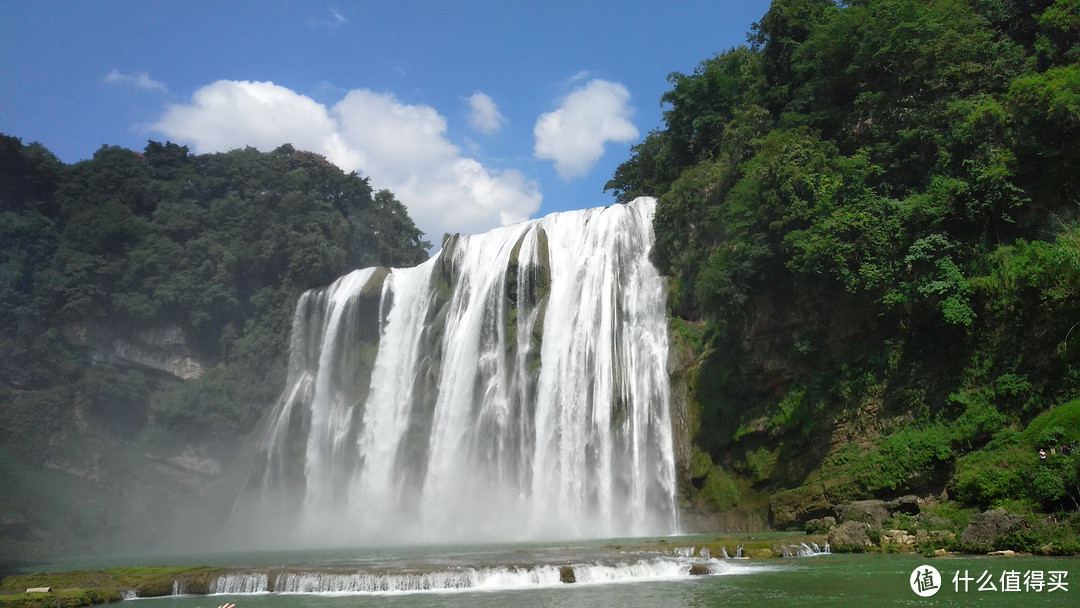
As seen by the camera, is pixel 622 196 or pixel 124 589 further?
pixel 622 196

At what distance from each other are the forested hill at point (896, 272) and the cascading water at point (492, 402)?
2226 millimetres

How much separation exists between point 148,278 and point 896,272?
39.6 metres

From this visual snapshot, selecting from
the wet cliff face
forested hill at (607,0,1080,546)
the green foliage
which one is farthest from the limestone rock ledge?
the green foliage

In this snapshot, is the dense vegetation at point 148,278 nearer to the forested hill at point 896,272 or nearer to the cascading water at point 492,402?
the cascading water at point 492,402

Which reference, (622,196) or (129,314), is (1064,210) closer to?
(622,196)

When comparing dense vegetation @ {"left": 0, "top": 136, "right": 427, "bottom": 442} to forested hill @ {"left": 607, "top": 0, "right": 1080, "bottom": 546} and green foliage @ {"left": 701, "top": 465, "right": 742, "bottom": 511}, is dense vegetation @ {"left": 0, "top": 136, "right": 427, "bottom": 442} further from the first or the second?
green foliage @ {"left": 701, "top": 465, "right": 742, "bottom": 511}

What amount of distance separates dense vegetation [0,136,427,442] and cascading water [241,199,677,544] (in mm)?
5856

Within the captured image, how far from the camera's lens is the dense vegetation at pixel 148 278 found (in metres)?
39.2

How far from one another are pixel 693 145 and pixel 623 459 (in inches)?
547

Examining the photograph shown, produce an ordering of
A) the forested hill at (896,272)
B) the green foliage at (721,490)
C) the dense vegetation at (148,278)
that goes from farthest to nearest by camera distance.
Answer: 1. the dense vegetation at (148,278)
2. the green foliage at (721,490)
3. the forested hill at (896,272)

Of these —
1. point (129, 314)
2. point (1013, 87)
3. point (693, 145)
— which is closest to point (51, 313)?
point (129, 314)

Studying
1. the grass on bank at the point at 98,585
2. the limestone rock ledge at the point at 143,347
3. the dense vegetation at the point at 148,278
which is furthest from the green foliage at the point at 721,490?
the limestone rock ledge at the point at 143,347

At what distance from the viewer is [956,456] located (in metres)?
16.9

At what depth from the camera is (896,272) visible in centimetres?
1914
